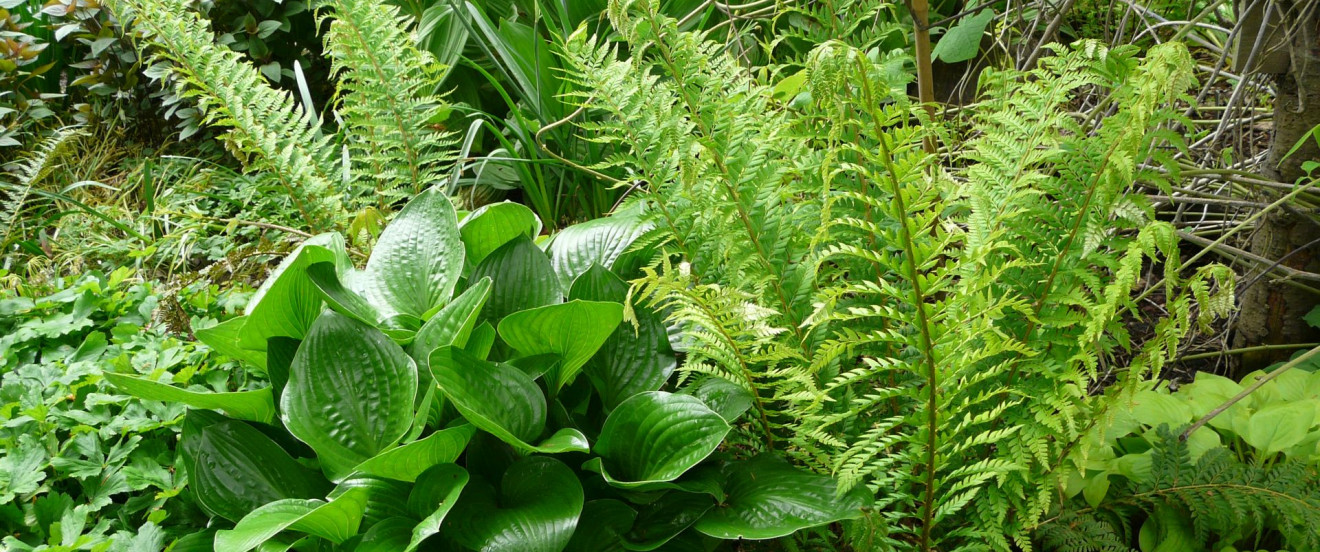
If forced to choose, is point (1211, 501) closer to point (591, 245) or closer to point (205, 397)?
point (591, 245)

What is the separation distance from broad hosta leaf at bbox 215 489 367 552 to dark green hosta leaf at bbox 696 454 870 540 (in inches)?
16.7

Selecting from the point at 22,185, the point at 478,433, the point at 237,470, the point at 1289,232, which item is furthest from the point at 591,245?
the point at 22,185

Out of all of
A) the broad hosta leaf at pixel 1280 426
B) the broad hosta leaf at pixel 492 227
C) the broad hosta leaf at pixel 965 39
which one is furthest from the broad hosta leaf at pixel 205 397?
the broad hosta leaf at pixel 1280 426

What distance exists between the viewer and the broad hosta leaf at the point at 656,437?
41.2 inches

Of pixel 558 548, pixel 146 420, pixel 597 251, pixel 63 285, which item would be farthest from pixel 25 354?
pixel 558 548

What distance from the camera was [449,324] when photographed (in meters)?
1.21

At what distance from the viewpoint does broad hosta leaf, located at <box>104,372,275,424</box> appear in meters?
1.15

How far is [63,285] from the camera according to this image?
1.74 metres

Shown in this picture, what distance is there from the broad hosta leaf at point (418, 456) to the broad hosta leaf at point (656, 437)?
19 centimetres

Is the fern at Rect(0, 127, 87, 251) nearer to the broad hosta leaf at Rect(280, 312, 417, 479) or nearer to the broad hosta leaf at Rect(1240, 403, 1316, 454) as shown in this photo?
the broad hosta leaf at Rect(280, 312, 417, 479)

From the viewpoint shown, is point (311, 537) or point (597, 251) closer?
point (311, 537)

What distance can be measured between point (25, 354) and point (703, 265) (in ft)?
4.09

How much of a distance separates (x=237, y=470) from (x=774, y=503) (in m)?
0.72

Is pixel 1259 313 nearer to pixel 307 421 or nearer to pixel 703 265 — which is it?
pixel 703 265
